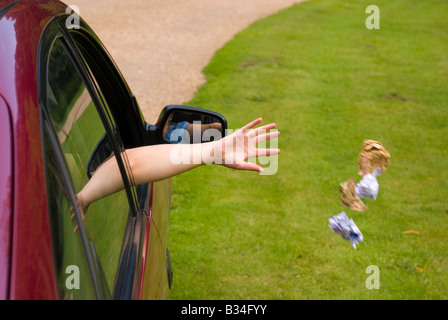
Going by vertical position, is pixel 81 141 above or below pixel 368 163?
below

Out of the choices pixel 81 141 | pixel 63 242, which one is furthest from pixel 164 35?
A: pixel 63 242

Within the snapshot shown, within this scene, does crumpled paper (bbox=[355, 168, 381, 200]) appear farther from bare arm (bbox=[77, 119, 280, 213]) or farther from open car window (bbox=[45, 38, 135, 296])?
open car window (bbox=[45, 38, 135, 296])

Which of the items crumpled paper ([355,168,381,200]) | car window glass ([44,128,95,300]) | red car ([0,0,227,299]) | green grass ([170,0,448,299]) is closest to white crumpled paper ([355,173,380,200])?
crumpled paper ([355,168,381,200])

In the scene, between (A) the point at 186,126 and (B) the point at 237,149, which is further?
(A) the point at 186,126

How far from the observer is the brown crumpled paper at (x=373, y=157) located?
298cm

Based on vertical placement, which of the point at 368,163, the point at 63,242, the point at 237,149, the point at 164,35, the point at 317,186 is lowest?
the point at 63,242

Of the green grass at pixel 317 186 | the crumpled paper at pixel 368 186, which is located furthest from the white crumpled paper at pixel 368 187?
the green grass at pixel 317 186

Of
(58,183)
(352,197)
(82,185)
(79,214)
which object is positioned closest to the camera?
(58,183)

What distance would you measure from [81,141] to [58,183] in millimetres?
543

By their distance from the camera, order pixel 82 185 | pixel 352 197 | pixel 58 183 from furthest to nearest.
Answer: pixel 352 197 → pixel 82 185 → pixel 58 183

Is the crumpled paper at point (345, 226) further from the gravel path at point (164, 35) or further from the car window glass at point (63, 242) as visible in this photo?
the gravel path at point (164, 35)

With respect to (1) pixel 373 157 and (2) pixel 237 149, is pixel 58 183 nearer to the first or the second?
(2) pixel 237 149

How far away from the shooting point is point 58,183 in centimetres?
152

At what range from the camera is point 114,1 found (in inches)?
533
